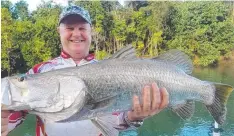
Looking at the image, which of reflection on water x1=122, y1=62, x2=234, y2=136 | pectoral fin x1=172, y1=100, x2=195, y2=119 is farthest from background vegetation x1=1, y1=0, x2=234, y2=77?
pectoral fin x1=172, y1=100, x2=195, y2=119

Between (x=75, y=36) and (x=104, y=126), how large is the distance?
518 millimetres

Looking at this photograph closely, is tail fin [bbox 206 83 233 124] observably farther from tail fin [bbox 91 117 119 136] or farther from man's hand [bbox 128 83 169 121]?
tail fin [bbox 91 117 119 136]

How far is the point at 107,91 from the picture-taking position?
5.28ft

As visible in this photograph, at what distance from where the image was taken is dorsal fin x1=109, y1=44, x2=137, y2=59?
66.1 inches

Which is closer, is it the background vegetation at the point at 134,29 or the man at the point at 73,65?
the man at the point at 73,65

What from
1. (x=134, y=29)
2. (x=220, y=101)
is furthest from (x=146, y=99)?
(x=134, y=29)

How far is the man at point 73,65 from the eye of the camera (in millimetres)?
1767

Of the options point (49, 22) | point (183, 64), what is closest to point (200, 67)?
point (49, 22)

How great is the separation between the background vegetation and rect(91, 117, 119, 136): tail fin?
18740 millimetres

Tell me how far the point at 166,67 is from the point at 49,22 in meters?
20.5

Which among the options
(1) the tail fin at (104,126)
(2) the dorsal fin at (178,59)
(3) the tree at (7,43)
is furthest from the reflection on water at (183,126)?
(3) the tree at (7,43)

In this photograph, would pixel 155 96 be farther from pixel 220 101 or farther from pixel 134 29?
pixel 134 29

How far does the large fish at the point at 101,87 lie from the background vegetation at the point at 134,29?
1875 cm

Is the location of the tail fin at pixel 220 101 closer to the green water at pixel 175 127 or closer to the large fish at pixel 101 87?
the large fish at pixel 101 87
